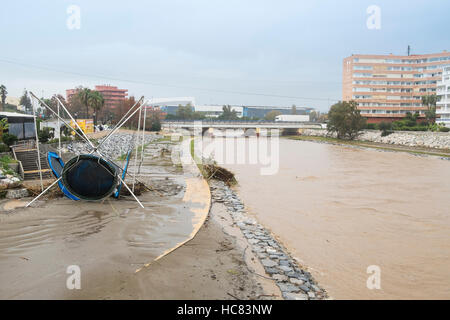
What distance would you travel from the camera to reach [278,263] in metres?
7.95

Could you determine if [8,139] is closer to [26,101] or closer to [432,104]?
[26,101]

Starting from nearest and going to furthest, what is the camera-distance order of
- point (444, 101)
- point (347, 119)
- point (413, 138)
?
point (413, 138) < point (347, 119) < point (444, 101)

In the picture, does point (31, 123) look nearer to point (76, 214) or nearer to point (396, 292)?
point (76, 214)

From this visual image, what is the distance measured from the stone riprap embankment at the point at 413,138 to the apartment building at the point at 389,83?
21239 millimetres

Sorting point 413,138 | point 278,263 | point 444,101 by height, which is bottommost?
point 278,263

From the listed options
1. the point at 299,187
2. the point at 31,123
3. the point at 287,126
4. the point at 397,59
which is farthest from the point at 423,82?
the point at 31,123

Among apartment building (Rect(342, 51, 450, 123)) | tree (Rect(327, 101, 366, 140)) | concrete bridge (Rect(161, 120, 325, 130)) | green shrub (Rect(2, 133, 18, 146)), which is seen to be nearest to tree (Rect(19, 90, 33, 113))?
concrete bridge (Rect(161, 120, 325, 130))

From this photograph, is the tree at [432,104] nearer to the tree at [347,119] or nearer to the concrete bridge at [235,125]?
the tree at [347,119]

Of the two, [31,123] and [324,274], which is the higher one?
[31,123]

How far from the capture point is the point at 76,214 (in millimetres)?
10938

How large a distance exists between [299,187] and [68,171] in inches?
480

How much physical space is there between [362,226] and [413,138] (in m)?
44.1

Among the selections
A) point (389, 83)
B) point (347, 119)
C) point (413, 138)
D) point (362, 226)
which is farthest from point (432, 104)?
point (362, 226)

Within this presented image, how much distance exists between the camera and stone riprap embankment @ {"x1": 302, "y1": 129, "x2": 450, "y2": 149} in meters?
44.1
